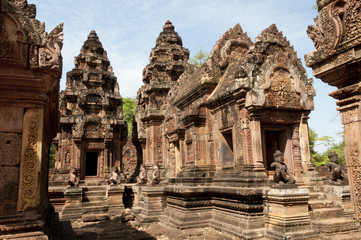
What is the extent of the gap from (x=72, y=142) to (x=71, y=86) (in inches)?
139

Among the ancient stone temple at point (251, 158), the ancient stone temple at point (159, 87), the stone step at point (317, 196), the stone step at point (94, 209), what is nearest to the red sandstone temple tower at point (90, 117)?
the ancient stone temple at point (159, 87)

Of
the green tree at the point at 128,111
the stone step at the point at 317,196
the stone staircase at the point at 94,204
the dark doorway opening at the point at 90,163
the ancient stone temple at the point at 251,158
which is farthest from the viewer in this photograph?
the green tree at the point at 128,111

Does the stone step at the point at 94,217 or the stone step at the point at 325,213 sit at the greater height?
the stone step at the point at 325,213

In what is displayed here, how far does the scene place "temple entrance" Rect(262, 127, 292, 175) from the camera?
8.87m

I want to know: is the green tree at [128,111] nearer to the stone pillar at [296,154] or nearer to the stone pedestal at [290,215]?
the stone pillar at [296,154]

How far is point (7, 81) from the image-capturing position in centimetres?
346

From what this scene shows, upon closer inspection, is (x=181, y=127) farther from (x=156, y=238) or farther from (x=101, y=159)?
(x=101, y=159)

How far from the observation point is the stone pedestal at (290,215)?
6566 millimetres

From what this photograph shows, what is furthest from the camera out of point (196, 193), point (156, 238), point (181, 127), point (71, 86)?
point (71, 86)

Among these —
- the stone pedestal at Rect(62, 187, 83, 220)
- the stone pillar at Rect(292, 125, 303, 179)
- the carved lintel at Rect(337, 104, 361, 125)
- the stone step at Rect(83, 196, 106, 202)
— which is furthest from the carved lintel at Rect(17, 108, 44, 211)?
the stone step at Rect(83, 196, 106, 202)

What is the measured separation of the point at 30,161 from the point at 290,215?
5.67 metres

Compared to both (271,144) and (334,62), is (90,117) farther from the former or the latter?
(334,62)

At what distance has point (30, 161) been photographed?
11.5 feet

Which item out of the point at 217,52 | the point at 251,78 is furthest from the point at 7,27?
the point at 217,52
